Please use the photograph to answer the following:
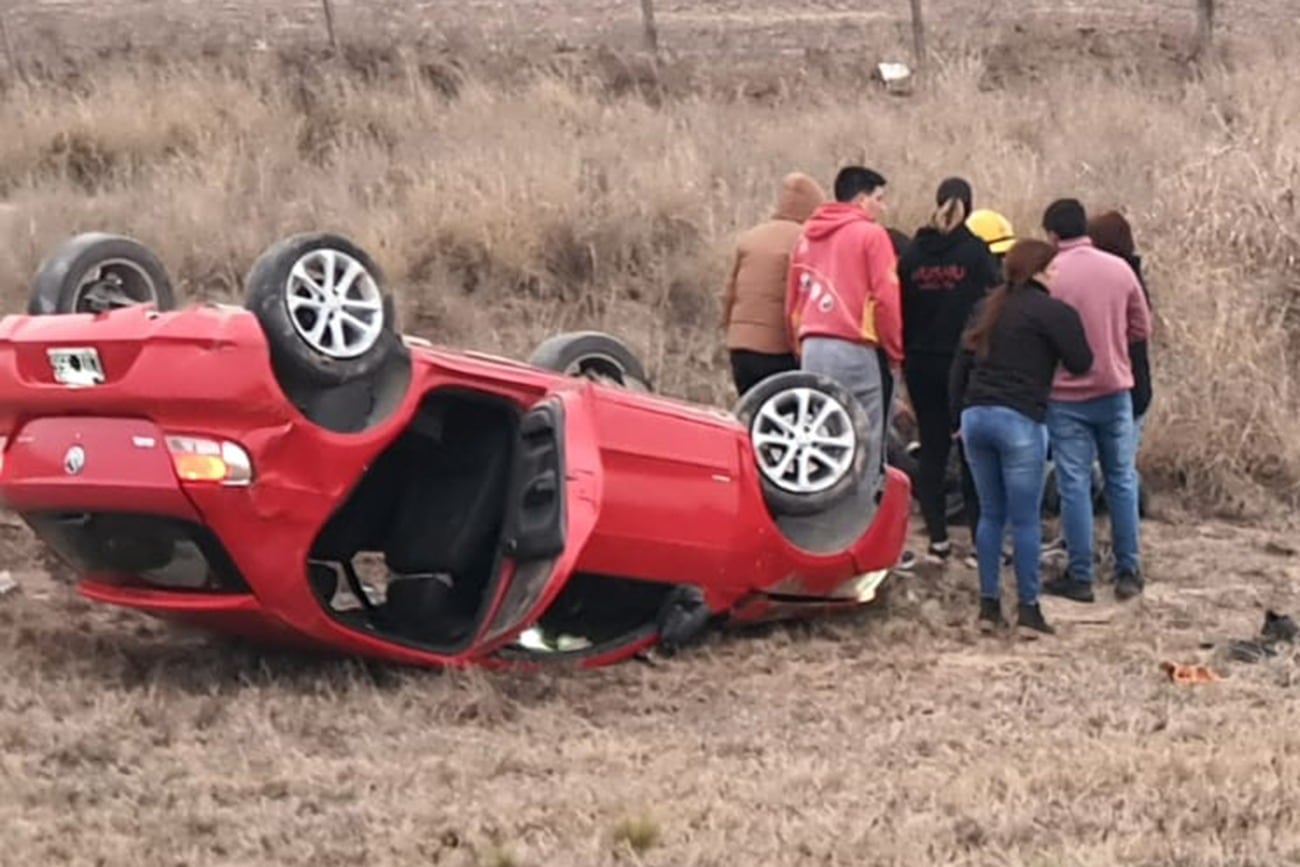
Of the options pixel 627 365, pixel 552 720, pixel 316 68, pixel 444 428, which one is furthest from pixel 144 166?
pixel 552 720

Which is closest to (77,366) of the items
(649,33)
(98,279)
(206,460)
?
(206,460)

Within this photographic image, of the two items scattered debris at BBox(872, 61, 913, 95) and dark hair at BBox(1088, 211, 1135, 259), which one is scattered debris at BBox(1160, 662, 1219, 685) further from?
scattered debris at BBox(872, 61, 913, 95)

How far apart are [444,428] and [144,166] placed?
731cm

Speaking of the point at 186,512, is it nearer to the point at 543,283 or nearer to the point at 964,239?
the point at 964,239

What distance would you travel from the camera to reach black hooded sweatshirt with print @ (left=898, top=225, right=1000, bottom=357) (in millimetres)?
9977

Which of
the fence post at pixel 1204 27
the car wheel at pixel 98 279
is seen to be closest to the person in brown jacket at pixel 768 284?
the car wheel at pixel 98 279

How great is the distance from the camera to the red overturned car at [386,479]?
7219 mm

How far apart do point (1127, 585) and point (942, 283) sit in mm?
1479

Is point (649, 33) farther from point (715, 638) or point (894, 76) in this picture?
point (715, 638)

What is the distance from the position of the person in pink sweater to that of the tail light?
11.8ft

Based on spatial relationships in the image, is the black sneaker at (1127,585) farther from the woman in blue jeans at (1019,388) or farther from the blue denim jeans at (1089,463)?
the woman in blue jeans at (1019,388)

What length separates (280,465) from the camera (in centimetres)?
727

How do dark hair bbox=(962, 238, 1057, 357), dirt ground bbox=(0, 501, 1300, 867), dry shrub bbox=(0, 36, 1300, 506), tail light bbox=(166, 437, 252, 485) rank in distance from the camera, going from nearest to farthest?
dirt ground bbox=(0, 501, 1300, 867), tail light bbox=(166, 437, 252, 485), dark hair bbox=(962, 238, 1057, 357), dry shrub bbox=(0, 36, 1300, 506)

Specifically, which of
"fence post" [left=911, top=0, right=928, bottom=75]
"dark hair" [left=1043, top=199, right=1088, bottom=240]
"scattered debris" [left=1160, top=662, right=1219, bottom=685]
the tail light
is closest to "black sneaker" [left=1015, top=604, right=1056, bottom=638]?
"scattered debris" [left=1160, top=662, right=1219, bottom=685]
